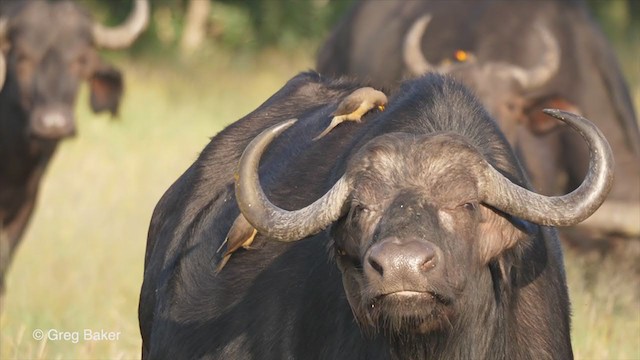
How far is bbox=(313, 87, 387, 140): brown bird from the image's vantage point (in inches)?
223

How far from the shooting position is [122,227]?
12289 millimetres

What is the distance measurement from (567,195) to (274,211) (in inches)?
Answer: 37.0

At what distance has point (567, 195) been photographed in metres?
4.63

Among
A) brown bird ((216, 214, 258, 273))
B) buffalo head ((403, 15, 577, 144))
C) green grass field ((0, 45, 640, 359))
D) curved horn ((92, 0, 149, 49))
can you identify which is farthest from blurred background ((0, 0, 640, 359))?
brown bird ((216, 214, 258, 273))

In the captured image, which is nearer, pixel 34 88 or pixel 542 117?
pixel 34 88

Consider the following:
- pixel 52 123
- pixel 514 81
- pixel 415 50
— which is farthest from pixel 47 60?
pixel 514 81

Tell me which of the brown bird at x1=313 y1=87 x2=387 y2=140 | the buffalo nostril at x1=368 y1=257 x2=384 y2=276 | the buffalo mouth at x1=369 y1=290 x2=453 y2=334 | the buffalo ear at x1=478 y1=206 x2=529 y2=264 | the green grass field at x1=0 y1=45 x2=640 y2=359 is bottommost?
the buffalo mouth at x1=369 y1=290 x2=453 y2=334

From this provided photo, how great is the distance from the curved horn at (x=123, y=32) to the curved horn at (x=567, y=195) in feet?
27.1

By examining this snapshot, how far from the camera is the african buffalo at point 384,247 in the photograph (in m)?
4.59

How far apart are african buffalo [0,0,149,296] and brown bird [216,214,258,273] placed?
5.25 m

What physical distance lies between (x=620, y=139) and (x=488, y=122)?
678cm

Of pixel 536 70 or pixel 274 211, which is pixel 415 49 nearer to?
pixel 536 70

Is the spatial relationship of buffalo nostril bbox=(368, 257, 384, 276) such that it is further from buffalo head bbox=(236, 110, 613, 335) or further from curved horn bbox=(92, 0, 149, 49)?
curved horn bbox=(92, 0, 149, 49)

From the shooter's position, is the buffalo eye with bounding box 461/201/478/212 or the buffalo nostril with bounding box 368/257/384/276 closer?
the buffalo nostril with bounding box 368/257/384/276
